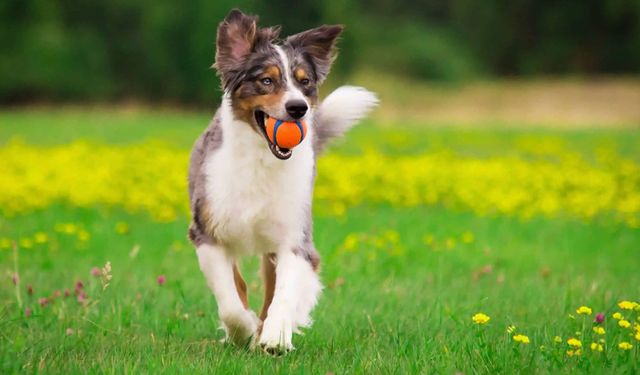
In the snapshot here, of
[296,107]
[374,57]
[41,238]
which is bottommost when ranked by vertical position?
[374,57]

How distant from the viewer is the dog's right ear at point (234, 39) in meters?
4.67

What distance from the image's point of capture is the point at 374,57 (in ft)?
140

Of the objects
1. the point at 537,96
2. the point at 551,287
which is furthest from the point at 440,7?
the point at 551,287

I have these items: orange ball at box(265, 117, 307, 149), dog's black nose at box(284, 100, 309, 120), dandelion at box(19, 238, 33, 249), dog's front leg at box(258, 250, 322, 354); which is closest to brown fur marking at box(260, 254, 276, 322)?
dog's front leg at box(258, 250, 322, 354)

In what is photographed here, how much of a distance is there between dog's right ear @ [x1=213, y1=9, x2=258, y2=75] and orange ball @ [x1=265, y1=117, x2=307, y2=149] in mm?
482

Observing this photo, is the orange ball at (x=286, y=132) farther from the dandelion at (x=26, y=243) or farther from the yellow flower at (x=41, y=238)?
the dandelion at (x=26, y=243)

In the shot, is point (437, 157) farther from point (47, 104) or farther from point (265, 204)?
point (47, 104)

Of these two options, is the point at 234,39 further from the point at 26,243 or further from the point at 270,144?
the point at 26,243

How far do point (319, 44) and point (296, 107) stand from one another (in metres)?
0.68

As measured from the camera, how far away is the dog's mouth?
451cm

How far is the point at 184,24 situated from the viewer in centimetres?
2934

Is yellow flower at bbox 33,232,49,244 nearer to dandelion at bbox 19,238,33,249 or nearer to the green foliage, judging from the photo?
dandelion at bbox 19,238,33,249

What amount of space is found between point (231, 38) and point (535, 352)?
2.33 m

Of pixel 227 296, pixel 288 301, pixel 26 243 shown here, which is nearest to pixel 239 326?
pixel 227 296
